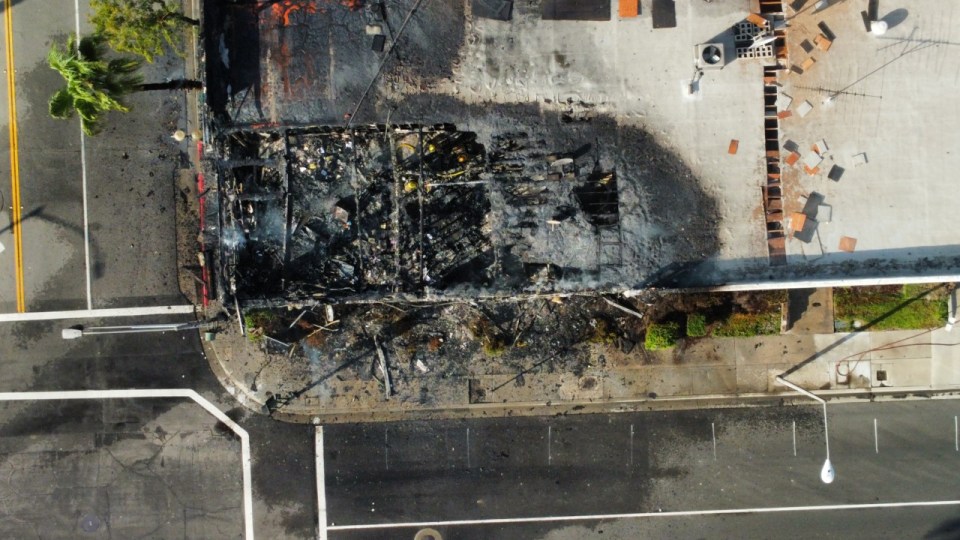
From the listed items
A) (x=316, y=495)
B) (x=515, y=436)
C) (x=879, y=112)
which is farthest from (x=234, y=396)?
(x=879, y=112)

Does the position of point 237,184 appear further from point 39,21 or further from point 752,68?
point 752,68

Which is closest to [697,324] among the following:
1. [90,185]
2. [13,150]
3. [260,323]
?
[260,323]

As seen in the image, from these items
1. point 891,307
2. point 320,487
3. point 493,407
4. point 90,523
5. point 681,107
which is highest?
point 681,107

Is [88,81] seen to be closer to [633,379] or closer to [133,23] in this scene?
[133,23]

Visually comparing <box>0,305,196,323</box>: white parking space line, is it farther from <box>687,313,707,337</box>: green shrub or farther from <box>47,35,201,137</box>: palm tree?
<box>687,313,707,337</box>: green shrub

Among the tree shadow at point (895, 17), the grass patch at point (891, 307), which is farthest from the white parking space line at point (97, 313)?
the tree shadow at point (895, 17)

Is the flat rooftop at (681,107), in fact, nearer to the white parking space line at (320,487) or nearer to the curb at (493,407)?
the curb at (493,407)

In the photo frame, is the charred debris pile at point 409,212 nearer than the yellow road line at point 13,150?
Yes
